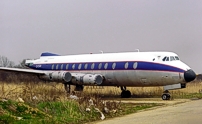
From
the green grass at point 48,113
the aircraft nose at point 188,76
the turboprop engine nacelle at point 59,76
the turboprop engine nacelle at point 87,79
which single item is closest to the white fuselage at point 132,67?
the aircraft nose at point 188,76

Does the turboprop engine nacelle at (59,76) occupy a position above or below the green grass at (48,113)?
above

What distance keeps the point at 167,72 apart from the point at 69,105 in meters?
10.0

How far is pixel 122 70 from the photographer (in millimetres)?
26844

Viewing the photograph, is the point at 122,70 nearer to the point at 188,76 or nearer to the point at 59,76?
the point at 188,76

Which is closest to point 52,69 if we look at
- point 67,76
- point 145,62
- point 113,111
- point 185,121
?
point 67,76

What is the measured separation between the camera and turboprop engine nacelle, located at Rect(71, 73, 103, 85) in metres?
27.9

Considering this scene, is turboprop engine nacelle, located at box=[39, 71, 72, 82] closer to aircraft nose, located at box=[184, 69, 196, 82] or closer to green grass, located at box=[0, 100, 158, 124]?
aircraft nose, located at box=[184, 69, 196, 82]

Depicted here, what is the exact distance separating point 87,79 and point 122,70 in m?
2.92

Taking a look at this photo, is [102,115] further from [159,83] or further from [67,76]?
[67,76]

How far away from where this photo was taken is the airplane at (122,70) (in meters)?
24.4

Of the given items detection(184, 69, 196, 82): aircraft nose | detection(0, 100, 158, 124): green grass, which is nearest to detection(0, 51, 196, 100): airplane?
detection(184, 69, 196, 82): aircraft nose

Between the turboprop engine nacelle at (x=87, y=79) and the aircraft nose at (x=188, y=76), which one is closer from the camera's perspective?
the aircraft nose at (x=188, y=76)

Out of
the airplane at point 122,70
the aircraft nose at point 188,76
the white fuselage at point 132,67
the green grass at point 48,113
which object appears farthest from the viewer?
the white fuselage at point 132,67

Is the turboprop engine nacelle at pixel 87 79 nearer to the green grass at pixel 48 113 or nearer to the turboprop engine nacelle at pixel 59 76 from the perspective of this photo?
the turboprop engine nacelle at pixel 59 76
